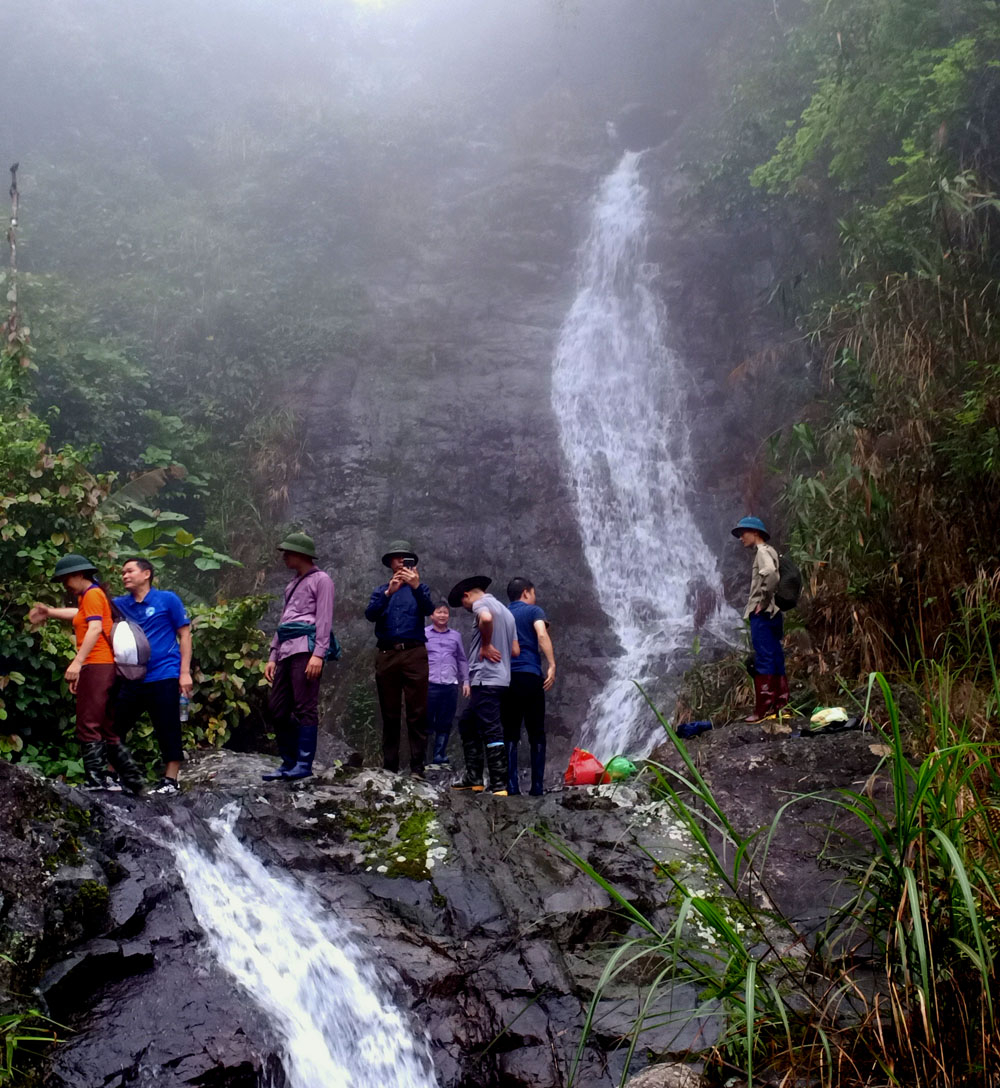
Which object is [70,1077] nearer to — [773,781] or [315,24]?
[773,781]

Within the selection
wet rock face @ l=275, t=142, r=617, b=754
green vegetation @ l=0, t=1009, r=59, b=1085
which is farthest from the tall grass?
wet rock face @ l=275, t=142, r=617, b=754

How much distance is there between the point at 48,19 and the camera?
22.9m

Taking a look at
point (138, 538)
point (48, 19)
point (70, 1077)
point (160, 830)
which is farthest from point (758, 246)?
point (48, 19)

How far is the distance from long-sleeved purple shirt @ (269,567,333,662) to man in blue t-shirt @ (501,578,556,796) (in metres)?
1.39

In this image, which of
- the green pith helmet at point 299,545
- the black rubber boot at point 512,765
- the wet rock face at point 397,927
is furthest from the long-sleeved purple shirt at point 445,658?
the green pith helmet at point 299,545

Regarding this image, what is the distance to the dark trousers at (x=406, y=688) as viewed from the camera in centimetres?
681

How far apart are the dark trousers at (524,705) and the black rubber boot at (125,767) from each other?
2518mm

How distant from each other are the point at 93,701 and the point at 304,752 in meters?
1.41

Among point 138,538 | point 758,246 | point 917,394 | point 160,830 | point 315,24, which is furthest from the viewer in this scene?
point 315,24

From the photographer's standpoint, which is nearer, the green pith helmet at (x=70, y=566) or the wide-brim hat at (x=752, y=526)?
the green pith helmet at (x=70, y=566)

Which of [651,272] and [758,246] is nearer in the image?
[758,246]

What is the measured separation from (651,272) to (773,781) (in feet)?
44.2

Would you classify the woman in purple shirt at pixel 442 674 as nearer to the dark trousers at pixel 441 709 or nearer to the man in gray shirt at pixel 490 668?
the dark trousers at pixel 441 709

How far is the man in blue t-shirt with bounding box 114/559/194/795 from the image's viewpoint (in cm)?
591
